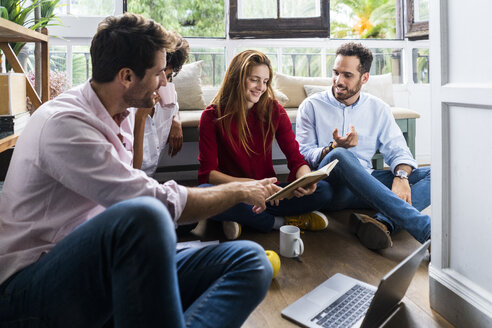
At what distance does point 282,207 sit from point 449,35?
118 centimetres

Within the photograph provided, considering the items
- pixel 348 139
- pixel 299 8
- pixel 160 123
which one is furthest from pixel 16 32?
pixel 299 8

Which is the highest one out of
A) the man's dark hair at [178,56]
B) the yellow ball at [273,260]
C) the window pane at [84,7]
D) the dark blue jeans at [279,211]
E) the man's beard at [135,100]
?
the window pane at [84,7]

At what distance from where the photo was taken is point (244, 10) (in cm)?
382

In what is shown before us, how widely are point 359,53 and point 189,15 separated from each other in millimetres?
1936

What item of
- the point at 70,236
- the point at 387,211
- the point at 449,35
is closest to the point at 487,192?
the point at 449,35

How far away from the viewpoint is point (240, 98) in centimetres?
212

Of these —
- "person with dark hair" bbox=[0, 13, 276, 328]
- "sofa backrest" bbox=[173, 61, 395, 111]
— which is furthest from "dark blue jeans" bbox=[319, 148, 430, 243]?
"sofa backrest" bbox=[173, 61, 395, 111]

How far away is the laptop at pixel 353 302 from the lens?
1224 mm

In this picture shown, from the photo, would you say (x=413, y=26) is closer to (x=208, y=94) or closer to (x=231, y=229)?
(x=208, y=94)

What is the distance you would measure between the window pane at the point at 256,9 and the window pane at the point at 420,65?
4.84ft

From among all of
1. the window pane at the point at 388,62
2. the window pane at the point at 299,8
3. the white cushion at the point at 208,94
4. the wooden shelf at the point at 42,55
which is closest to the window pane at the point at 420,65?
the window pane at the point at 388,62

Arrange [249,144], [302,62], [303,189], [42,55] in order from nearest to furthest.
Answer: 1. [303,189]
2. [42,55]
3. [249,144]
4. [302,62]

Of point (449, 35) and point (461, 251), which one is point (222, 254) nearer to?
point (461, 251)

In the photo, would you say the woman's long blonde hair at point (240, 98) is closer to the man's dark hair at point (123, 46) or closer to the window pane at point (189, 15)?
the man's dark hair at point (123, 46)
